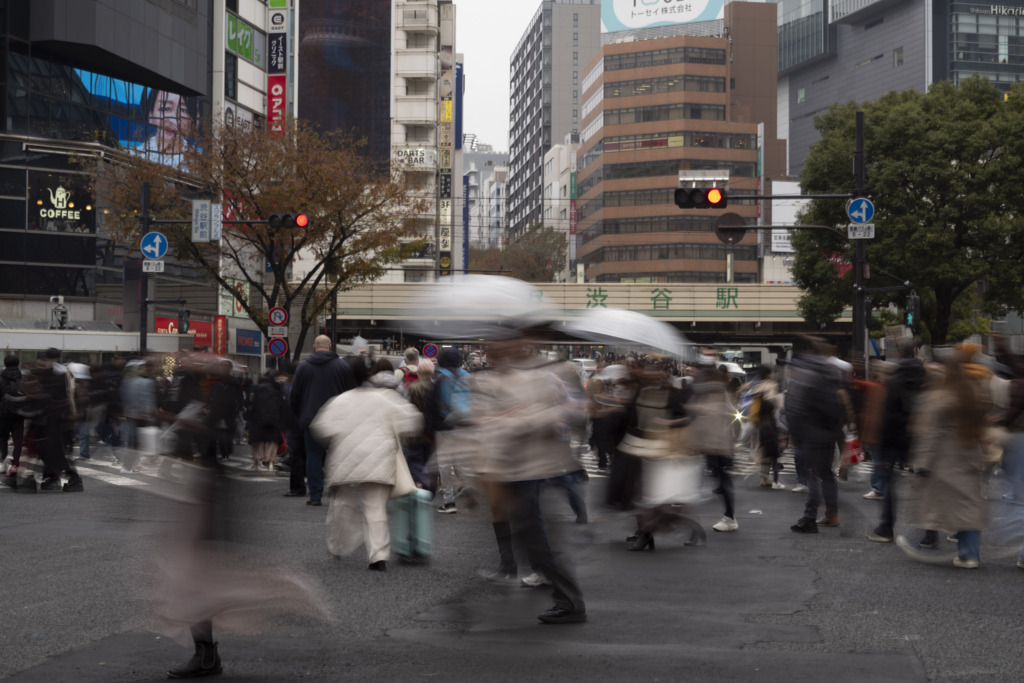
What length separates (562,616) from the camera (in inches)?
263

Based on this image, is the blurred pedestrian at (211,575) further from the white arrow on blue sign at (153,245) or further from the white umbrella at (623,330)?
the white arrow on blue sign at (153,245)

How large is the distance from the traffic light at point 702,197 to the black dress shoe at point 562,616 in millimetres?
12738

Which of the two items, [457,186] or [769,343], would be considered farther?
[457,186]

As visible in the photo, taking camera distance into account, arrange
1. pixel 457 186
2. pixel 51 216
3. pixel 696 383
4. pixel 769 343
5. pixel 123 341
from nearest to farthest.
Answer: pixel 696 383, pixel 123 341, pixel 51 216, pixel 769 343, pixel 457 186

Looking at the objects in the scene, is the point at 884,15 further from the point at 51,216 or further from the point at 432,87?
the point at 51,216

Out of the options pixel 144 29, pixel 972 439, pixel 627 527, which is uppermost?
pixel 144 29

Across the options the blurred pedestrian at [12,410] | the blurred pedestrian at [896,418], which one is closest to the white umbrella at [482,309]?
the blurred pedestrian at [896,418]

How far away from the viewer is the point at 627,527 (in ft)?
38.9

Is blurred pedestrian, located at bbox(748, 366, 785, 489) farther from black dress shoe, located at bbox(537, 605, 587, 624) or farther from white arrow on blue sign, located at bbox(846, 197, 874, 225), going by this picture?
black dress shoe, located at bbox(537, 605, 587, 624)

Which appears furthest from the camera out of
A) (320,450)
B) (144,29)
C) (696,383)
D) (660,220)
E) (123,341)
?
(660,220)

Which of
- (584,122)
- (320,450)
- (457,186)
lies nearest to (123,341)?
(320,450)

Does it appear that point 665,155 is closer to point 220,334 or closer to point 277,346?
point 220,334

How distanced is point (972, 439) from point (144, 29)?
41482mm

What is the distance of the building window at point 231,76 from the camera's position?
5055 centimetres
